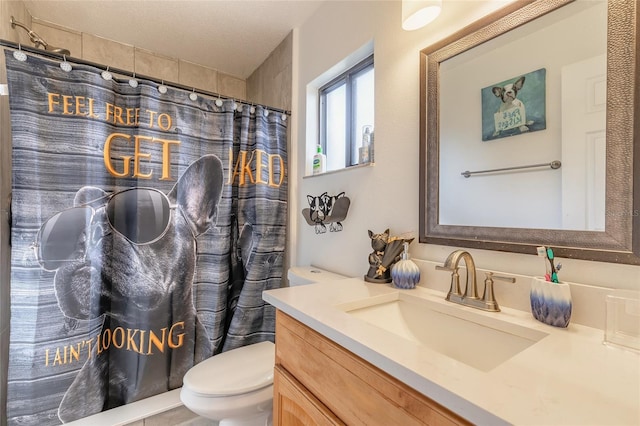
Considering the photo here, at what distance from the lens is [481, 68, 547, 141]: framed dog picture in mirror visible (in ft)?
2.50

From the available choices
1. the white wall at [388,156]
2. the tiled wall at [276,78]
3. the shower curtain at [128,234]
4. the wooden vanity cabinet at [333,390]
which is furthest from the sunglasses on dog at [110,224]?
the tiled wall at [276,78]

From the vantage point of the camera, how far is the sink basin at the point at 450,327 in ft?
2.27

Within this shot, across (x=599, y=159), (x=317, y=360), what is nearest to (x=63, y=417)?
(x=317, y=360)

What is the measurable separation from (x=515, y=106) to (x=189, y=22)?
197 cm

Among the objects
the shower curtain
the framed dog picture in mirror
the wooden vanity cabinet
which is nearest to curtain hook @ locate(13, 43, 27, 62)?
the shower curtain

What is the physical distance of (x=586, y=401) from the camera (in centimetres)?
39

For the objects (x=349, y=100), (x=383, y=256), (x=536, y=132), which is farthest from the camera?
(x=349, y=100)

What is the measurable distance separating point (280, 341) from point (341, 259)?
62 centimetres

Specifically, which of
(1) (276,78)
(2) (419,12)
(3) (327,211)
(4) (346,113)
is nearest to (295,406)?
(3) (327,211)

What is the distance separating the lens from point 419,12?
0.95 metres

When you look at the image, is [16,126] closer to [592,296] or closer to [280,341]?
[280,341]

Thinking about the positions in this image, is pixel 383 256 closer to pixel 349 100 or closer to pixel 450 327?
A: pixel 450 327

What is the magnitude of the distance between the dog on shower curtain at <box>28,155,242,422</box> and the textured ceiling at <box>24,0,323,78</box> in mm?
943

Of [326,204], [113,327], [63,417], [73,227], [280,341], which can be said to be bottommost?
[63,417]
